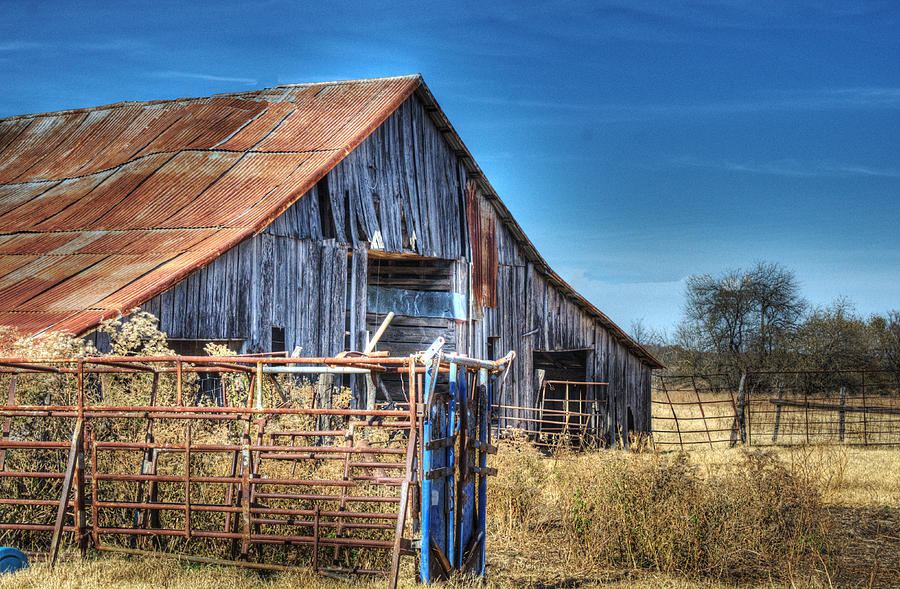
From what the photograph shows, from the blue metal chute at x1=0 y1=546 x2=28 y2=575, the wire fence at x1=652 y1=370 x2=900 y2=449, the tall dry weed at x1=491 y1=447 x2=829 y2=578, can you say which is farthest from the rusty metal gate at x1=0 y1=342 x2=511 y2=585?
the wire fence at x1=652 y1=370 x2=900 y2=449

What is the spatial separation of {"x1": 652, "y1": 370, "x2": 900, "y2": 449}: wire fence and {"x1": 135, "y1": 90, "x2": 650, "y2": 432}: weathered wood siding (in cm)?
301

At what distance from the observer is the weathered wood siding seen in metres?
13.6

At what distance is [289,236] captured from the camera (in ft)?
48.4

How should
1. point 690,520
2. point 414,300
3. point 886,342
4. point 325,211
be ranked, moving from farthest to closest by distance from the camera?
1. point 886,342
2. point 414,300
3. point 325,211
4. point 690,520

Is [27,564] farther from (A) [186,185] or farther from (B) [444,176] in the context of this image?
(B) [444,176]

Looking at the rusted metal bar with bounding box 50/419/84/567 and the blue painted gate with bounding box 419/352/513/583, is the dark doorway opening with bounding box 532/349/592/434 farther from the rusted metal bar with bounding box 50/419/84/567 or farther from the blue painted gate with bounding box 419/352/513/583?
the rusted metal bar with bounding box 50/419/84/567

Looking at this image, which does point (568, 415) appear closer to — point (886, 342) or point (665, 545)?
point (665, 545)

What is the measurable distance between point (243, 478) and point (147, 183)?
11145 millimetres

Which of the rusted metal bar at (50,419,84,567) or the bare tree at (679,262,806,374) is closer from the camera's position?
the rusted metal bar at (50,419,84,567)

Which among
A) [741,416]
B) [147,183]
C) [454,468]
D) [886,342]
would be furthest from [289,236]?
[886,342]

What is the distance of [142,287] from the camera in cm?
1195

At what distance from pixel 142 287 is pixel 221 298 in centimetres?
161

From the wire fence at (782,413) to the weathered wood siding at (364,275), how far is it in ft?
9.89

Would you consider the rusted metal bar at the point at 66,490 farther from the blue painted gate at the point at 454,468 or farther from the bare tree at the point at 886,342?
the bare tree at the point at 886,342
